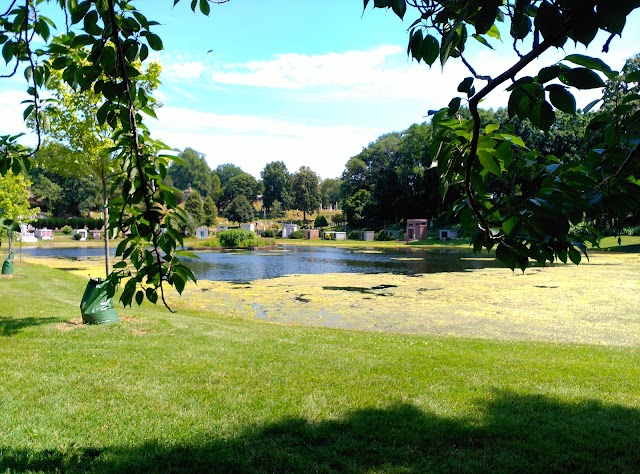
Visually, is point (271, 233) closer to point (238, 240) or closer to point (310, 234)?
point (310, 234)

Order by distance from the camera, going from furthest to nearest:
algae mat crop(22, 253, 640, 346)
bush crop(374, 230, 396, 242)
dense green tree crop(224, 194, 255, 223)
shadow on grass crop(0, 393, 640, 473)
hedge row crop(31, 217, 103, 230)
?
dense green tree crop(224, 194, 255, 223), hedge row crop(31, 217, 103, 230), bush crop(374, 230, 396, 242), algae mat crop(22, 253, 640, 346), shadow on grass crop(0, 393, 640, 473)

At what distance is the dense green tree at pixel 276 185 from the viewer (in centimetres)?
8850

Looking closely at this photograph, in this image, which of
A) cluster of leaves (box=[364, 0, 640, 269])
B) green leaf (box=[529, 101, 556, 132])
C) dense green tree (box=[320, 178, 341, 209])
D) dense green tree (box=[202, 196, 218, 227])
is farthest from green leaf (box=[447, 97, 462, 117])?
dense green tree (box=[320, 178, 341, 209])

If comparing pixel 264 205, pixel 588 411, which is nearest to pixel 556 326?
pixel 588 411

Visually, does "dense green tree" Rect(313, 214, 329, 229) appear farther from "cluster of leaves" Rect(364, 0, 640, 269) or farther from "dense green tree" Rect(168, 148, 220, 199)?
"cluster of leaves" Rect(364, 0, 640, 269)

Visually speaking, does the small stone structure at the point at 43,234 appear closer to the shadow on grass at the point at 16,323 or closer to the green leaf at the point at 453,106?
the shadow on grass at the point at 16,323

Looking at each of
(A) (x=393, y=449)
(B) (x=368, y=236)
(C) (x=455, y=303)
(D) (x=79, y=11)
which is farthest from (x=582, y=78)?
(B) (x=368, y=236)

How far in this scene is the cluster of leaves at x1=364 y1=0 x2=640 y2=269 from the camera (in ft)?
4.16

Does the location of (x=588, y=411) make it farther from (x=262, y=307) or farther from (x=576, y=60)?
(x=262, y=307)

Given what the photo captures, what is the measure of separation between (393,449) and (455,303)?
10.3 metres

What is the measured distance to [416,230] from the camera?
51.8 m

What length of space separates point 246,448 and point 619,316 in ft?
35.4

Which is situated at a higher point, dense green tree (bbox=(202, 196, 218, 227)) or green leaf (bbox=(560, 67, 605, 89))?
dense green tree (bbox=(202, 196, 218, 227))

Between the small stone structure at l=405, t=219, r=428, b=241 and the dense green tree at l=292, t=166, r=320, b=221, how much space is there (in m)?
34.6
